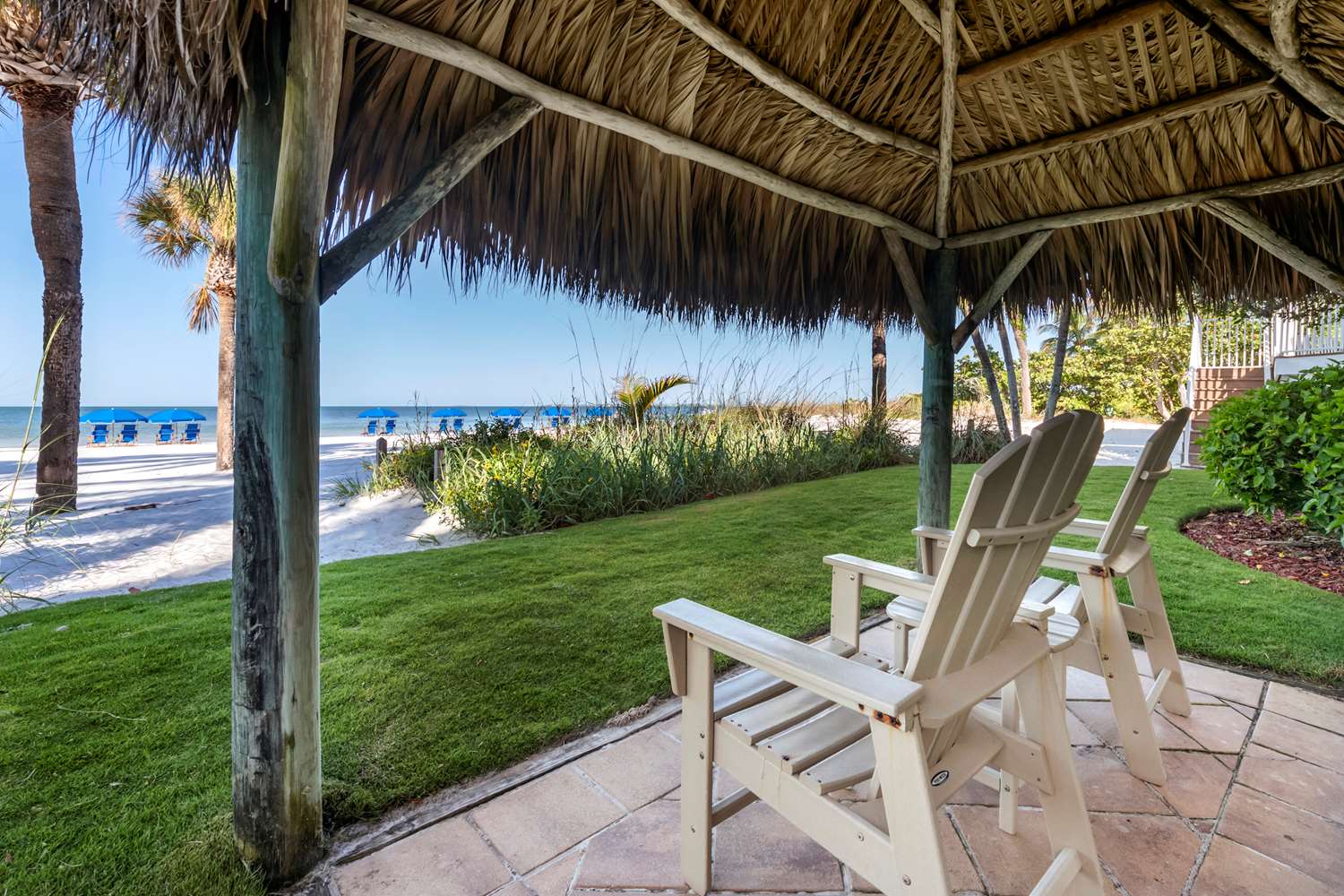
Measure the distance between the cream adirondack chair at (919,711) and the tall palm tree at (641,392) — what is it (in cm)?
520

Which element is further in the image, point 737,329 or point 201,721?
point 737,329

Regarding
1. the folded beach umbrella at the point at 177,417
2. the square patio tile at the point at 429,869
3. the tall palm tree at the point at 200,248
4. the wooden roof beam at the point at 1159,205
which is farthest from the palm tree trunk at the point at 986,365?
the folded beach umbrella at the point at 177,417

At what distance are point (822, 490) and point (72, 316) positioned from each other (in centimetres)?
725

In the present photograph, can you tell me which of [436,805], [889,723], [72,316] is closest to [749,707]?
[889,723]

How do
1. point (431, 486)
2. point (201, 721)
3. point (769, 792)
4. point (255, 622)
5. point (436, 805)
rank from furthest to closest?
point (431, 486) → point (201, 721) → point (436, 805) → point (255, 622) → point (769, 792)

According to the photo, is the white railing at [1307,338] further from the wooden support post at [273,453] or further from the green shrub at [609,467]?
the wooden support post at [273,453]

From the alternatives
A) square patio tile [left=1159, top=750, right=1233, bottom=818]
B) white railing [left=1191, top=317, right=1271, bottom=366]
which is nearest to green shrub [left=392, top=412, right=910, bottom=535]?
square patio tile [left=1159, top=750, right=1233, bottom=818]

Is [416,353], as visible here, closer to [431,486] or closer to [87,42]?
[431,486]

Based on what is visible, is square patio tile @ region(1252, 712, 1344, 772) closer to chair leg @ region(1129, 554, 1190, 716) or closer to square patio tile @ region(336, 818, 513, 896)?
chair leg @ region(1129, 554, 1190, 716)

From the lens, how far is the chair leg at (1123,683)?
1.58 meters

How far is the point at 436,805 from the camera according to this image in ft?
5.04

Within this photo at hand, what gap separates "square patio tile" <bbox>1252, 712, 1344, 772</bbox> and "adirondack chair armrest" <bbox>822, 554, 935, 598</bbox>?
3.85 feet

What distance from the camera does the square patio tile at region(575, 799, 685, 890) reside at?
1.28 metres

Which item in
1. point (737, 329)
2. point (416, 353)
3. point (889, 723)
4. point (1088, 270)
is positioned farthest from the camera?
point (416, 353)
